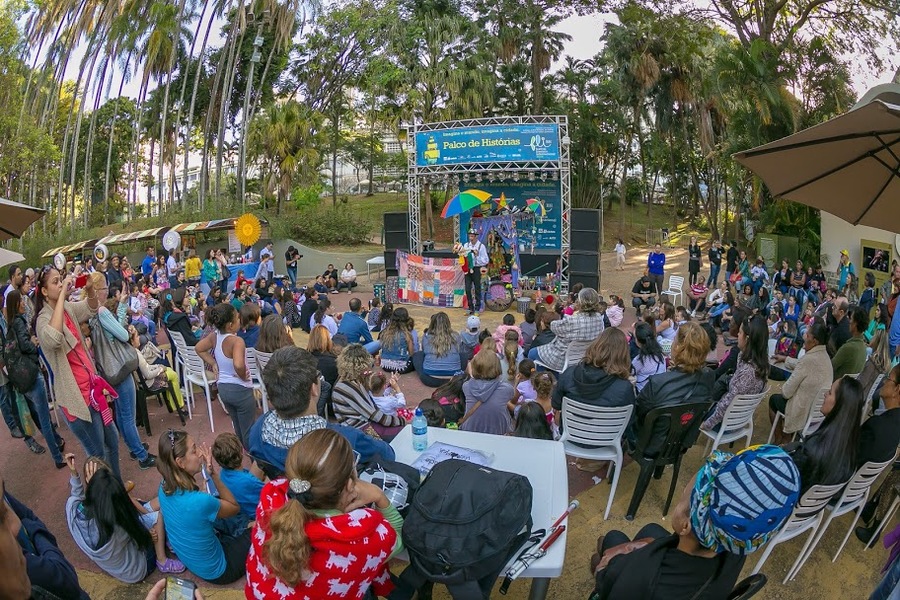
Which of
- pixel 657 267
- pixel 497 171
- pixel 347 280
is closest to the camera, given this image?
pixel 657 267

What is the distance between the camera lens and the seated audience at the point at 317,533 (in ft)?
6.39

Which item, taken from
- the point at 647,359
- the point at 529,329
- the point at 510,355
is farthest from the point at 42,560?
the point at 529,329

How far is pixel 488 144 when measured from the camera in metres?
15.0

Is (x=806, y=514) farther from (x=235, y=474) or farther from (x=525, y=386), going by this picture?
(x=235, y=474)

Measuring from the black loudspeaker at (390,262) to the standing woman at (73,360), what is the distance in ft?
36.9

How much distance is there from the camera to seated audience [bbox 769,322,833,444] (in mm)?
4535

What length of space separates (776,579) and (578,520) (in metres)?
1.22

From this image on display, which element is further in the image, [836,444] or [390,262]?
[390,262]

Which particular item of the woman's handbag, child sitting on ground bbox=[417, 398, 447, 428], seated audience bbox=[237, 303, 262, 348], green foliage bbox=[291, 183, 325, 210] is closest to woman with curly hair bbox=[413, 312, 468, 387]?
child sitting on ground bbox=[417, 398, 447, 428]

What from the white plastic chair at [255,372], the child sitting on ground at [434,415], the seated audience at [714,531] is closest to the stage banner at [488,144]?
the white plastic chair at [255,372]

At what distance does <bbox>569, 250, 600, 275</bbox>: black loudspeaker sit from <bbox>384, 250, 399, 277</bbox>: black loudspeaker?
181 inches

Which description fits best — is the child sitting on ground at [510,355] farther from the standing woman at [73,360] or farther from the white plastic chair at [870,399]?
the standing woman at [73,360]

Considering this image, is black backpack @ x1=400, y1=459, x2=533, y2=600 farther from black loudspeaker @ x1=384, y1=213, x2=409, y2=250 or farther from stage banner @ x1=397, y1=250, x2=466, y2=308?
black loudspeaker @ x1=384, y1=213, x2=409, y2=250

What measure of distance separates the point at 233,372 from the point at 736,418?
3.94 m
